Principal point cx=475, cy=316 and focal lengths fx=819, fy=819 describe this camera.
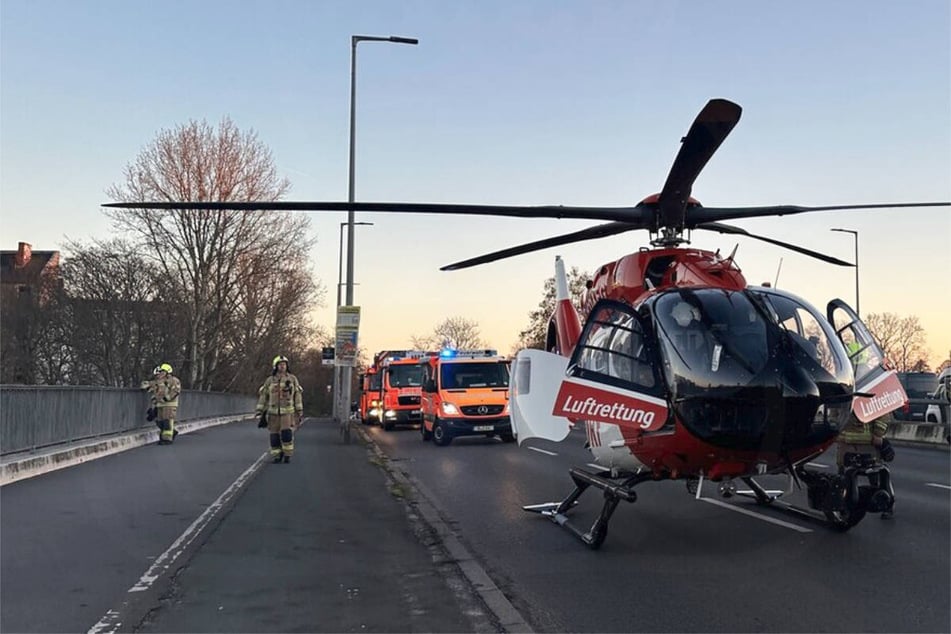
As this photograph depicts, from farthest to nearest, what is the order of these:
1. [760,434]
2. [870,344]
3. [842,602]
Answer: [870,344], [760,434], [842,602]

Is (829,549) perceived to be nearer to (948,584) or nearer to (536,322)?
(948,584)

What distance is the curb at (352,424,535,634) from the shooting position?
17.3 ft

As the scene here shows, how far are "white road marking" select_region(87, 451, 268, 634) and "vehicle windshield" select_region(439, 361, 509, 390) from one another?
10.4 metres

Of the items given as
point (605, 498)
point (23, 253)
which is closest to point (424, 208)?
point (605, 498)

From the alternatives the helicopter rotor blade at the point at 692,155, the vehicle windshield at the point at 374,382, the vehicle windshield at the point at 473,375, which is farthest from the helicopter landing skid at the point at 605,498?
the vehicle windshield at the point at 374,382

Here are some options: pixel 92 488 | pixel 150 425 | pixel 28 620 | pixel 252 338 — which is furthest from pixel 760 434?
pixel 252 338

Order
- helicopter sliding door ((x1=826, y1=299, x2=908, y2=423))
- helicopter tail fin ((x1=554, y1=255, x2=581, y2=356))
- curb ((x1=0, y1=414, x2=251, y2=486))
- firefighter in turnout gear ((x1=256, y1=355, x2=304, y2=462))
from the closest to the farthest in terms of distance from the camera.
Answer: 1. helicopter sliding door ((x1=826, y1=299, x2=908, y2=423))
2. helicopter tail fin ((x1=554, y1=255, x2=581, y2=356))
3. curb ((x1=0, y1=414, x2=251, y2=486))
4. firefighter in turnout gear ((x1=256, y1=355, x2=304, y2=462))

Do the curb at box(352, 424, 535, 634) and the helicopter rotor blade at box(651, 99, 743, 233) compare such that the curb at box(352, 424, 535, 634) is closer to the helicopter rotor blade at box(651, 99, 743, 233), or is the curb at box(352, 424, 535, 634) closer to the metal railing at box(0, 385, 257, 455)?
the helicopter rotor blade at box(651, 99, 743, 233)

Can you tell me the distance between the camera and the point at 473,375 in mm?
22078

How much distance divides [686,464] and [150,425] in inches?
709

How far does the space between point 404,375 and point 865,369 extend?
25279 mm

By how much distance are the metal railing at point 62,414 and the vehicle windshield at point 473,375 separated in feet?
25.4

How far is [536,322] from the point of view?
215 ft

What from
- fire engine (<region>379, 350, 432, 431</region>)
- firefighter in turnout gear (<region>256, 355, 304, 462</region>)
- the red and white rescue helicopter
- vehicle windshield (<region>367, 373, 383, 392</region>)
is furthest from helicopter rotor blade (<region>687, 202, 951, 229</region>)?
vehicle windshield (<region>367, 373, 383, 392</region>)
